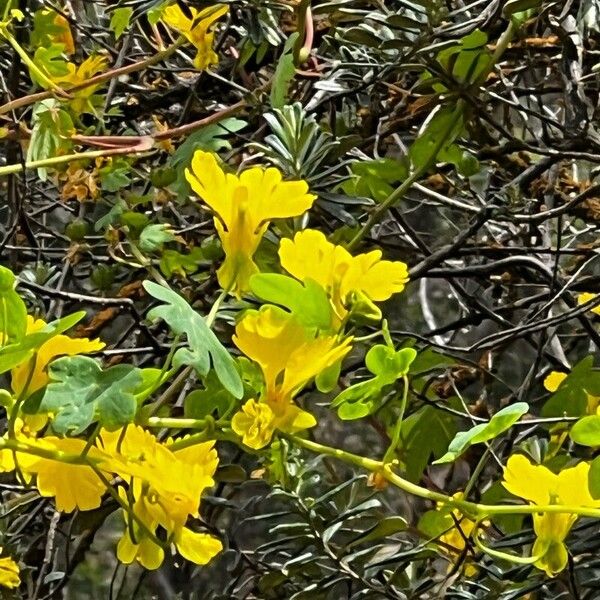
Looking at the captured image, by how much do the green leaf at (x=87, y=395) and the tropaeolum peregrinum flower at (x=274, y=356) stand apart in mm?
47

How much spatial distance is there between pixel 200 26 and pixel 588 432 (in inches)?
20.1

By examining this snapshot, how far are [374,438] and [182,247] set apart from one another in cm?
61

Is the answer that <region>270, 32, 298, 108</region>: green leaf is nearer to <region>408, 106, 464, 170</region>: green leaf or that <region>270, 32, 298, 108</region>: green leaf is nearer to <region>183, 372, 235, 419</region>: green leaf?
<region>408, 106, 464, 170</region>: green leaf

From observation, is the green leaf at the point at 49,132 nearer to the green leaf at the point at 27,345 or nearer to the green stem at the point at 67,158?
the green stem at the point at 67,158

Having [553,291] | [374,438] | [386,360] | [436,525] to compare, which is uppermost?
[386,360]

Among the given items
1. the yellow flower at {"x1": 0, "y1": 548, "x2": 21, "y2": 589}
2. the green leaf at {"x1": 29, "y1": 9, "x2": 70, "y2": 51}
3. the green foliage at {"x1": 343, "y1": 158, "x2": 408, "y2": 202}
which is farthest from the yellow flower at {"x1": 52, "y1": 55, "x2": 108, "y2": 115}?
the yellow flower at {"x1": 0, "y1": 548, "x2": 21, "y2": 589}

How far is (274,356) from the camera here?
0.38 m

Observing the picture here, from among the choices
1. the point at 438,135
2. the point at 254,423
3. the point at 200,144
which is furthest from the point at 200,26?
the point at 254,423

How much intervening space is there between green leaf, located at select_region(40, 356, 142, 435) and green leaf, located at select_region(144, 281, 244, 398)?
0.03 m

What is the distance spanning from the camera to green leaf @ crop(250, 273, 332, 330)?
1.23 ft

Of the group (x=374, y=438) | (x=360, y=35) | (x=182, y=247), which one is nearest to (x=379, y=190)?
(x=360, y=35)

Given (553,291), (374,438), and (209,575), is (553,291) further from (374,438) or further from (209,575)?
(209,575)

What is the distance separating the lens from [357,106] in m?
Result: 0.83

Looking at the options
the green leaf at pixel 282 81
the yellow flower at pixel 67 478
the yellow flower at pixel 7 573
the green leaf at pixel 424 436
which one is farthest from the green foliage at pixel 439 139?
the yellow flower at pixel 7 573
